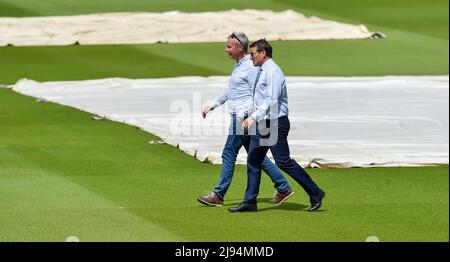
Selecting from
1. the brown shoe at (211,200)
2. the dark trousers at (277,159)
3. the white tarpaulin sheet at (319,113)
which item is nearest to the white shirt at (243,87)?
the dark trousers at (277,159)

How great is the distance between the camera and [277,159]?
48.5 ft

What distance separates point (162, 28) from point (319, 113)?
16.1 m

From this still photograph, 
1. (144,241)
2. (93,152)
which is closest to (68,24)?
(93,152)

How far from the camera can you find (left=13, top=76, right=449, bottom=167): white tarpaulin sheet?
1966cm

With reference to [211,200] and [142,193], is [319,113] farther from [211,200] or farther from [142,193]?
[211,200]

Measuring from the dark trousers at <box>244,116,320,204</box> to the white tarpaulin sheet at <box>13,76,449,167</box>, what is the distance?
3752 mm

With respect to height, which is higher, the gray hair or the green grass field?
the gray hair

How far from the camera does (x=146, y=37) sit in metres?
38.2

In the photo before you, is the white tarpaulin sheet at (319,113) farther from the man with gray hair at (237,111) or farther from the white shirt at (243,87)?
the white shirt at (243,87)

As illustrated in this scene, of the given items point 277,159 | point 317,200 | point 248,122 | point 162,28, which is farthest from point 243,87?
point 162,28

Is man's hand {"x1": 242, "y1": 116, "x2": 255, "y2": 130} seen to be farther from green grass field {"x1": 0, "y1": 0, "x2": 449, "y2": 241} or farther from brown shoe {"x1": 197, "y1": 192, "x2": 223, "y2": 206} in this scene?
brown shoe {"x1": 197, "y1": 192, "x2": 223, "y2": 206}

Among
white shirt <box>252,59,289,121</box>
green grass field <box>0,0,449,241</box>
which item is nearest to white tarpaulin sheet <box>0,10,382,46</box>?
green grass field <box>0,0,449,241</box>

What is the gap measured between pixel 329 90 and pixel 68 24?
13926mm

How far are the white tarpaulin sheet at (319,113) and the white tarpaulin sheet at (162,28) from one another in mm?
9068
